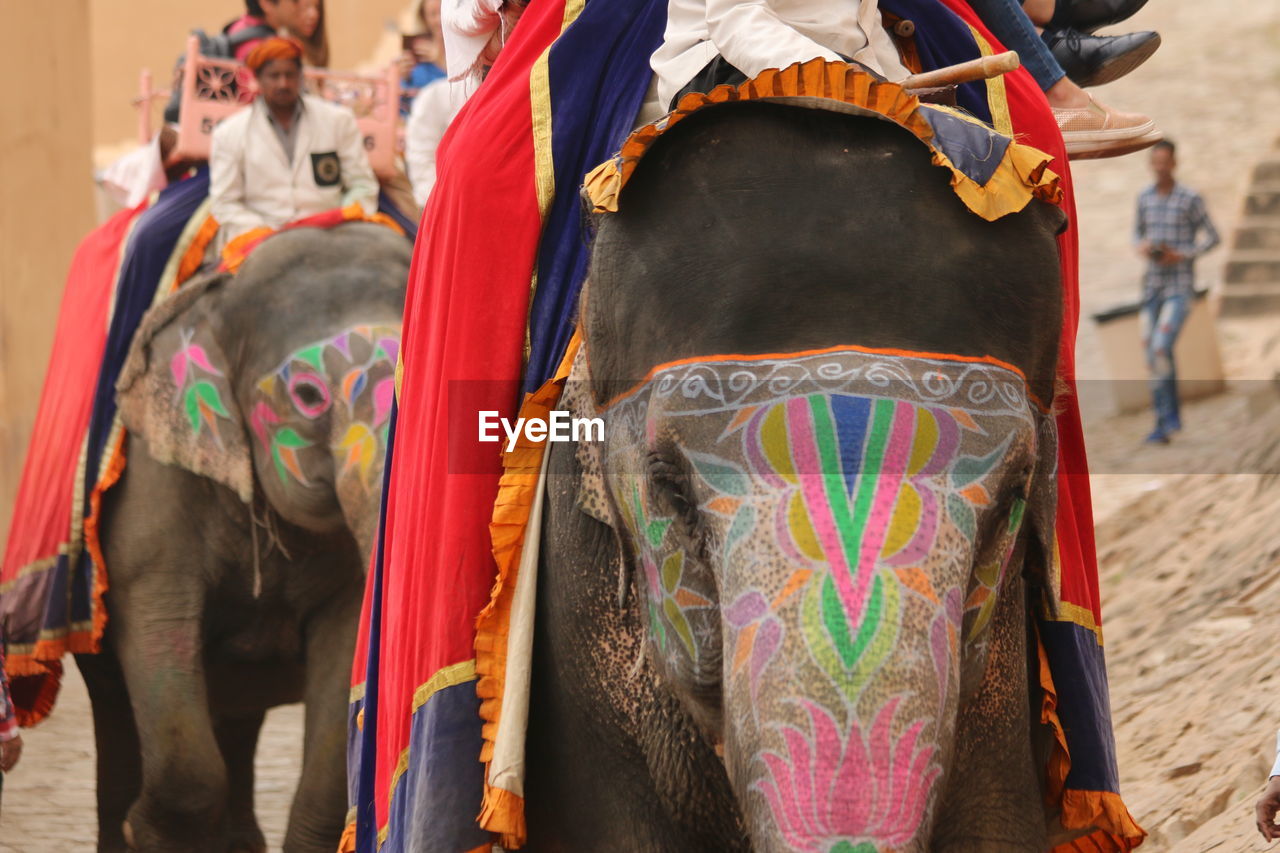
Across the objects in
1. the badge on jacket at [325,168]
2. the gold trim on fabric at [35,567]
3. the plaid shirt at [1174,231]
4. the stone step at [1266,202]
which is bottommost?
the gold trim on fabric at [35,567]

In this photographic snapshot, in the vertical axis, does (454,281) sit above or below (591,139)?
below

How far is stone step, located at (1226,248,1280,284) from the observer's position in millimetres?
16375

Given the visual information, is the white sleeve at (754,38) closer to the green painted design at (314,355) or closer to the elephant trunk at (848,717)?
the elephant trunk at (848,717)

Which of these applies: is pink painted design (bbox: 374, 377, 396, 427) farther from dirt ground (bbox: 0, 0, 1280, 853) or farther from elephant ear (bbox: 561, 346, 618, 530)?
elephant ear (bbox: 561, 346, 618, 530)

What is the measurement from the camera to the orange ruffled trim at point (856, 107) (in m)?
2.71

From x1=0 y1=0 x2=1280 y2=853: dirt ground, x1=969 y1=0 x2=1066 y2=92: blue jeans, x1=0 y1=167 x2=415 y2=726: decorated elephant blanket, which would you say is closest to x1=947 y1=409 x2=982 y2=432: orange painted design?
x1=969 y1=0 x2=1066 y2=92: blue jeans

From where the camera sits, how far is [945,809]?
2.89 metres

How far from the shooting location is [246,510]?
607 centimetres

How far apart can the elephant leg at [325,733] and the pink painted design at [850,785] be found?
3.48 metres

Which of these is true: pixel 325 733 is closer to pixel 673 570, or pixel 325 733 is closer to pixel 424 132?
pixel 424 132

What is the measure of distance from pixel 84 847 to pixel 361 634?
3.54 metres

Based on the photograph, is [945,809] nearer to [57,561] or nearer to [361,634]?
[361,634]

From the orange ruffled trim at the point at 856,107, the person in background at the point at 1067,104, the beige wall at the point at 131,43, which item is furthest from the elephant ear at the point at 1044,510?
the beige wall at the point at 131,43

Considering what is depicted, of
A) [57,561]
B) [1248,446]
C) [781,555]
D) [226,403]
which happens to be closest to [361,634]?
[781,555]
